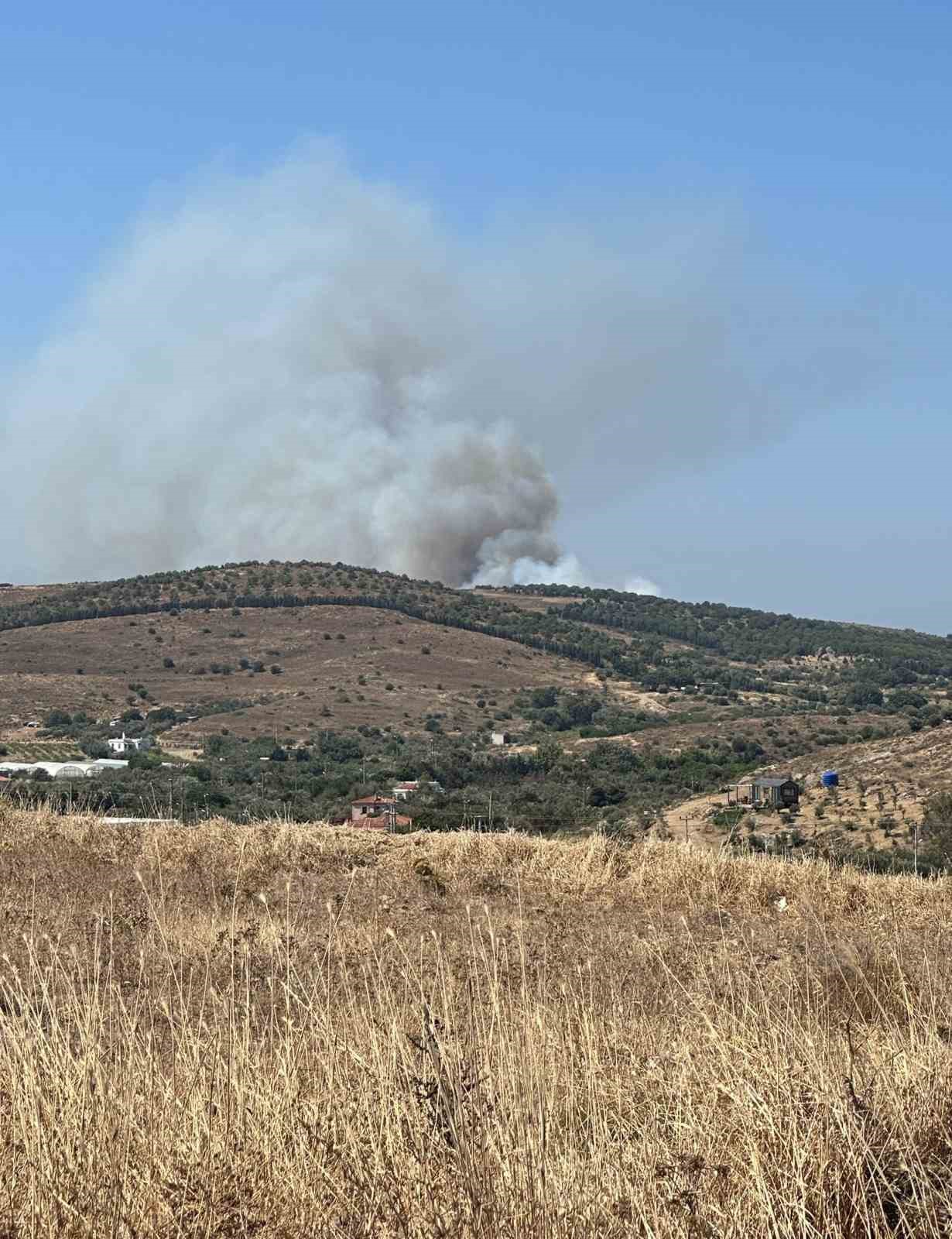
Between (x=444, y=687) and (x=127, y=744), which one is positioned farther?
(x=444, y=687)

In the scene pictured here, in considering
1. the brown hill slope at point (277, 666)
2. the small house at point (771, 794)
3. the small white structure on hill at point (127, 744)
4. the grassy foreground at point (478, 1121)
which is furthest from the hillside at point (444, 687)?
the grassy foreground at point (478, 1121)

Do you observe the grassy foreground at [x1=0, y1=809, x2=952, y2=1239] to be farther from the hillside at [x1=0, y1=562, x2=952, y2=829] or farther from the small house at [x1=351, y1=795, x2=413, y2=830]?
the hillside at [x1=0, y1=562, x2=952, y2=829]

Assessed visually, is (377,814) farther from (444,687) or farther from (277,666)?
(277,666)

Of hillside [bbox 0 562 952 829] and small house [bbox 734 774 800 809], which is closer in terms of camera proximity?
small house [bbox 734 774 800 809]

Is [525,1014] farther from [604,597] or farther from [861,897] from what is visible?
[604,597]

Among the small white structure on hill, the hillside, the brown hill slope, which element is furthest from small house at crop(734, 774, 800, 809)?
the brown hill slope

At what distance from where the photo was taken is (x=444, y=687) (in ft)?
242

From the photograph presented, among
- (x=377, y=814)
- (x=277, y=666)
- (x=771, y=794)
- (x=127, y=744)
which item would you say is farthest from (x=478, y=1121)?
(x=277, y=666)

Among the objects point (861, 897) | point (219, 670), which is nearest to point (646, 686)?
point (219, 670)

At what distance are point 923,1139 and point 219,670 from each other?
71845mm

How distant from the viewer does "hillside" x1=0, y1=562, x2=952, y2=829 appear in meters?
37.0

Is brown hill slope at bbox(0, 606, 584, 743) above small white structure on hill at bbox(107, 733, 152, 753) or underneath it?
above

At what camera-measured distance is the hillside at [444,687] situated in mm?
37000

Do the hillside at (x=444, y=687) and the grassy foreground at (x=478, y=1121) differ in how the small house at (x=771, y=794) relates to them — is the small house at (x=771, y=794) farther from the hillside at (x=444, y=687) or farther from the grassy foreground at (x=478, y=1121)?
the grassy foreground at (x=478, y=1121)
